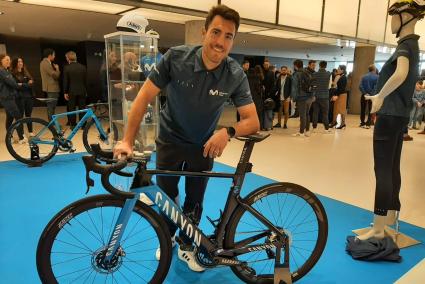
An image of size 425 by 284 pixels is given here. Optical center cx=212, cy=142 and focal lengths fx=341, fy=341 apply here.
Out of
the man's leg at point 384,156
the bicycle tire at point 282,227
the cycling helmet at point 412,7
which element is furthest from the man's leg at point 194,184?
the cycling helmet at point 412,7

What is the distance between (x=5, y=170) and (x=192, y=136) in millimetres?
3459

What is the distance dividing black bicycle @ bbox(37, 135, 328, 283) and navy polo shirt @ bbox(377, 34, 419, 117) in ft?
3.36

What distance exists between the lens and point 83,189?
3730mm

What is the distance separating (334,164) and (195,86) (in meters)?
3.91

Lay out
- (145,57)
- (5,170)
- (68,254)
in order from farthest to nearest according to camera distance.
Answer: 1. (5,170)
2. (145,57)
3. (68,254)

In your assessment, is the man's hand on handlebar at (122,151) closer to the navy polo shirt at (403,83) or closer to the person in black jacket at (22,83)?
the navy polo shirt at (403,83)

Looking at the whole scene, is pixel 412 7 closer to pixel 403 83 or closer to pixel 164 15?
pixel 403 83

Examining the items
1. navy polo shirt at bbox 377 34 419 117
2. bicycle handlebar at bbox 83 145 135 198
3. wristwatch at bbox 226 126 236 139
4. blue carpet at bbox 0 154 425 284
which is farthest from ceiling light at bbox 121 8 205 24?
bicycle handlebar at bbox 83 145 135 198

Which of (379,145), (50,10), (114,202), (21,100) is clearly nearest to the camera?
(114,202)

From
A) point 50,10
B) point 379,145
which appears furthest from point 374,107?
point 50,10

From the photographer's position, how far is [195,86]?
1850mm

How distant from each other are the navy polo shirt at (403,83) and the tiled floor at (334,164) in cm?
127

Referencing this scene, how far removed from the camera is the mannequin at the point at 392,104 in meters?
2.47

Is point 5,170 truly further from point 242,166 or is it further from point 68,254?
point 242,166
